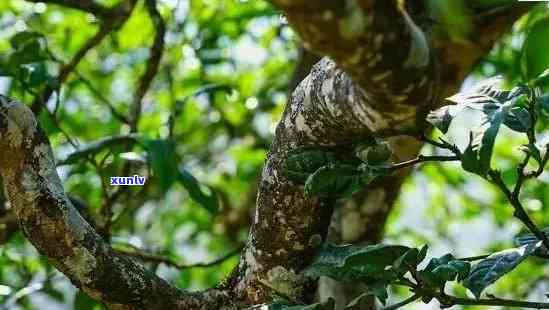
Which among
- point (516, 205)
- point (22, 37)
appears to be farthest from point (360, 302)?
point (22, 37)

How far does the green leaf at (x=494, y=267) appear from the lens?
0.61 m

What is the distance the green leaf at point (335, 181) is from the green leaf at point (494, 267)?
0.10m

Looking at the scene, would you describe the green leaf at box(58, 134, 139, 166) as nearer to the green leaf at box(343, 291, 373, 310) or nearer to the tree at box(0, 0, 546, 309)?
the tree at box(0, 0, 546, 309)

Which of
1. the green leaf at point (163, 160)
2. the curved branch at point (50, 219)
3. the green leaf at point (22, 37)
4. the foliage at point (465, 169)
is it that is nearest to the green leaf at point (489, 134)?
the foliage at point (465, 169)

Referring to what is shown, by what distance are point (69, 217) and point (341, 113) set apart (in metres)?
0.25

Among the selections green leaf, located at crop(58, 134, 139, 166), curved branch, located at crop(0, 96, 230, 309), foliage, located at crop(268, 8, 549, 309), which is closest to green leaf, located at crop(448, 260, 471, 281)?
foliage, located at crop(268, 8, 549, 309)

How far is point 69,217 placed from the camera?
71 cm

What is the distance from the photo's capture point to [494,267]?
2.05 ft

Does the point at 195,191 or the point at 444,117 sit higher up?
the point at 444,117

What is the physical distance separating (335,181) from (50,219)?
0.23 metres

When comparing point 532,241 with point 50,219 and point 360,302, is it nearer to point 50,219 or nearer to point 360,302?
point 360,302

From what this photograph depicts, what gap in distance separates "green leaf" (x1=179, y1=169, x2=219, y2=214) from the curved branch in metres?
0.30

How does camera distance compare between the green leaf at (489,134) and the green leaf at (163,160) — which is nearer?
the green leaf at (489,134)

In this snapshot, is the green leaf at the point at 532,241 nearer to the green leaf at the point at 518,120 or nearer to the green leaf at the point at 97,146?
the green leaf at the point at 518,120
